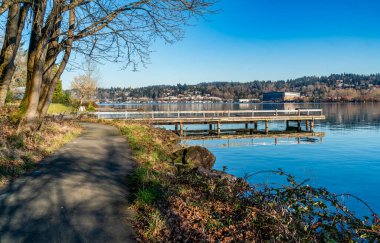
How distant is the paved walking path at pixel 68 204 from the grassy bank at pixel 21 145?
428 mm

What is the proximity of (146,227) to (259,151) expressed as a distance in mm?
21535

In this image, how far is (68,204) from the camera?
5836 millimetres

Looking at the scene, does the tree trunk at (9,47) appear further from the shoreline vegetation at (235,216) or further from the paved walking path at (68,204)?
the shoreline vegetation at (235,216)

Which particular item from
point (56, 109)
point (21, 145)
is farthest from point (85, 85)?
point (21, 145)

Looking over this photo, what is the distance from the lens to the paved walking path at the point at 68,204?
4668 mm

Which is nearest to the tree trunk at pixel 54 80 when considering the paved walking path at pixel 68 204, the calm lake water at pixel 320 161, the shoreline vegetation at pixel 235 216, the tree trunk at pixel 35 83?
the tree trunk at pixel 35 83

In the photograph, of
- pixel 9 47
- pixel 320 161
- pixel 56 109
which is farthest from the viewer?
pixel 56 109

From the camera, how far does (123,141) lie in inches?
587

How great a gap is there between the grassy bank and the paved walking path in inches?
16.8

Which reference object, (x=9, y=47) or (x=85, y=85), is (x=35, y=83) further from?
(x=85, y=85)

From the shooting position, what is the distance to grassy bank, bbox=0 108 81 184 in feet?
26.5

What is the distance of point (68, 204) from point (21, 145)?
542cm

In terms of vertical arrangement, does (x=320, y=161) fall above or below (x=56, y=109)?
below

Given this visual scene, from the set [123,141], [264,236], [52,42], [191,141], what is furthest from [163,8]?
[191,141]
